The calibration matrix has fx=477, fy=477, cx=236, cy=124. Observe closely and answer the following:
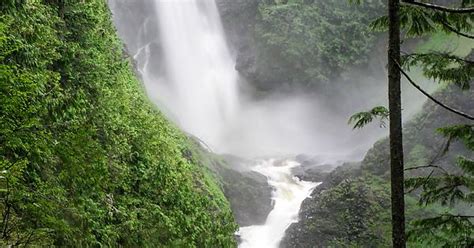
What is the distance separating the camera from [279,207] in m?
22.0

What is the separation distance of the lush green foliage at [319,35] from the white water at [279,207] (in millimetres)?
10022

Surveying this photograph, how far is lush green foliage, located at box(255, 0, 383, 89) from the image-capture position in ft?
111

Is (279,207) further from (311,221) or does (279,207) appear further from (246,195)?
(311,221)

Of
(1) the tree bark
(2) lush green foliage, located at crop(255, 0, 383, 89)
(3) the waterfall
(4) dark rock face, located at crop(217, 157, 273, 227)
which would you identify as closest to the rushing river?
(3) the waterfall

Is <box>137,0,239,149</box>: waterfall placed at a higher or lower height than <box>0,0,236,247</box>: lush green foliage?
higher

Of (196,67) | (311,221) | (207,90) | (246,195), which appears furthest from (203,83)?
(311,221)

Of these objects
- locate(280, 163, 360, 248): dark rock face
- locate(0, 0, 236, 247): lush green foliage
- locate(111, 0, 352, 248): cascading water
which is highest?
locate(111, 0, 352, 248): cascading water

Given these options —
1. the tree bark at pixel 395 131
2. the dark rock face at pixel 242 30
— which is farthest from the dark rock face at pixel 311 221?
the dark rock face at pixel 242 30

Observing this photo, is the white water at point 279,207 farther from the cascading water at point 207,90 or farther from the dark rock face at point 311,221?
the cascading water at point 207,90

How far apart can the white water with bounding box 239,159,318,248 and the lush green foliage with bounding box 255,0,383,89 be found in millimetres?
10022

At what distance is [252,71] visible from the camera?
35812 millimetres

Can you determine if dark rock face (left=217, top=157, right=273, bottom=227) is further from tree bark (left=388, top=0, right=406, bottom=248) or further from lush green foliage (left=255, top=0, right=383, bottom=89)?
tree bark (left=388, top=0, right=406, bottom=248)

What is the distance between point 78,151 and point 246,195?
687 inches

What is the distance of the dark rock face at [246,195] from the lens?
21141 millimetres
